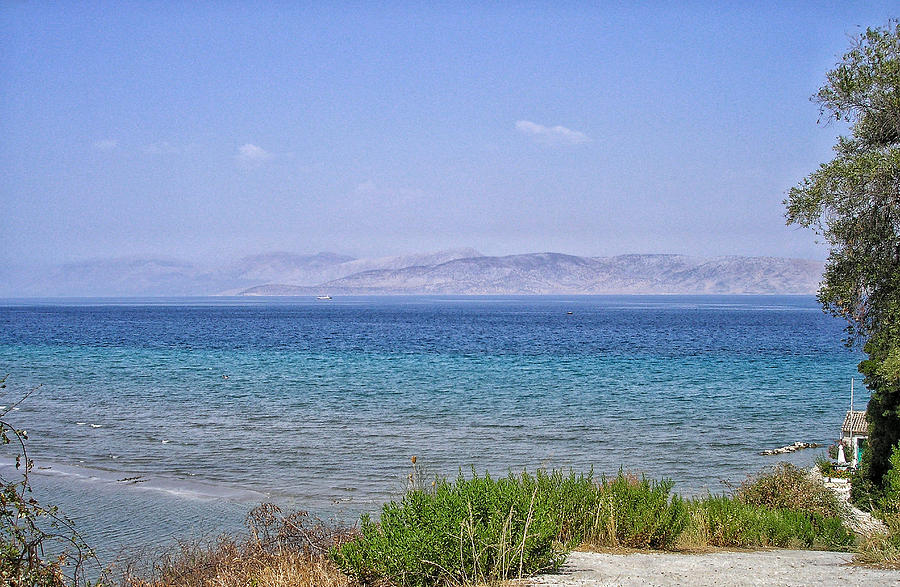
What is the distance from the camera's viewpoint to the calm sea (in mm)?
16766

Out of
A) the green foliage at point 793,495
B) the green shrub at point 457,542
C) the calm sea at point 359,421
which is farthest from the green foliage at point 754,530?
the calm sea at point 359,421

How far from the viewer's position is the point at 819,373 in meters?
45.0

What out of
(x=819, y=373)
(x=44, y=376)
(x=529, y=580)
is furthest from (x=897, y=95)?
(x=44, y=376)

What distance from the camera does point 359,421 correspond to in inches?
1057

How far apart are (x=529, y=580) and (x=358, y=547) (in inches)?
61.8

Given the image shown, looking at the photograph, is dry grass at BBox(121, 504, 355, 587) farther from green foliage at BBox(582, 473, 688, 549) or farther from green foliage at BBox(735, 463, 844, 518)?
green foliage at BBox(735, 463, 844, 518)

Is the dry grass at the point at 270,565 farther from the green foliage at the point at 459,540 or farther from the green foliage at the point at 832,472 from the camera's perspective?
the green foliage at the point at 832,472

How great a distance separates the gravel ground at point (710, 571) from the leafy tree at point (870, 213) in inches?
223

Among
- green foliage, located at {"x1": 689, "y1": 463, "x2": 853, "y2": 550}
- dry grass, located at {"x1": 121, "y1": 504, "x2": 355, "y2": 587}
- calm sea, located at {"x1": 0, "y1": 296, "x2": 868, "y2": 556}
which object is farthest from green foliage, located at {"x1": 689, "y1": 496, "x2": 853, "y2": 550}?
calm sea, located at {"x1": 0, "y1": 296, "x2": 868, "y2": 556}

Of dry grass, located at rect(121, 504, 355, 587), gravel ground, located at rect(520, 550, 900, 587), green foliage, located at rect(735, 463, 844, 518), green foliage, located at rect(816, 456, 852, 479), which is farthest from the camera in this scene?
green foliage, located at rect(816, 456, 852, 479)

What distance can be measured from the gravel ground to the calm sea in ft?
21.0

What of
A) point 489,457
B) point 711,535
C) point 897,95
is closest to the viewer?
point 711,535

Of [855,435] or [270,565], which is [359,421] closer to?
[855,435]

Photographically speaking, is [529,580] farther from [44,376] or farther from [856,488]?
[44,376]
